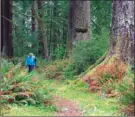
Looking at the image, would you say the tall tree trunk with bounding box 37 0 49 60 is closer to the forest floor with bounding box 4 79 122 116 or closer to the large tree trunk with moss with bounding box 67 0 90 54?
the large tree trunk with moss with bounding box 67 0 90 54

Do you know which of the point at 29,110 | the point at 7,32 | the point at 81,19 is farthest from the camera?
the point at 7,32

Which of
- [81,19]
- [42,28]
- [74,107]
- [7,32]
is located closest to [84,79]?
[74,107]

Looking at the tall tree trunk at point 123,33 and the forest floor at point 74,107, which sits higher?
the tall tree trunk at point 123,33

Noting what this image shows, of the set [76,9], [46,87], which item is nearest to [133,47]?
[46,87]

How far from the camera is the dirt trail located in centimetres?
1021

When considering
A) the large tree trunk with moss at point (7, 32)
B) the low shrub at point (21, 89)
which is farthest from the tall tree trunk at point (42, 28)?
the low shrub at point (21, 89)

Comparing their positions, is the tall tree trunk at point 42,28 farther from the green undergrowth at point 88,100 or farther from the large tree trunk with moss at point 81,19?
the green undergrowth at point 88,100

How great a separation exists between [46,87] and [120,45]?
509 centimetres

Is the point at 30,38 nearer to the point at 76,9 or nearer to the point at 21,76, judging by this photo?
the point at 76,9

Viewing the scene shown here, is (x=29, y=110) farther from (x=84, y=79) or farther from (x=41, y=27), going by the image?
(x=41, y=27)

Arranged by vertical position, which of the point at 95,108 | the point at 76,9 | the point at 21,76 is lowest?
the point at 95,108

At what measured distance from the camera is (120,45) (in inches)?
620

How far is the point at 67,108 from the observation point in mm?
10906

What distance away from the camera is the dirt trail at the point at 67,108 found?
10.2 m
